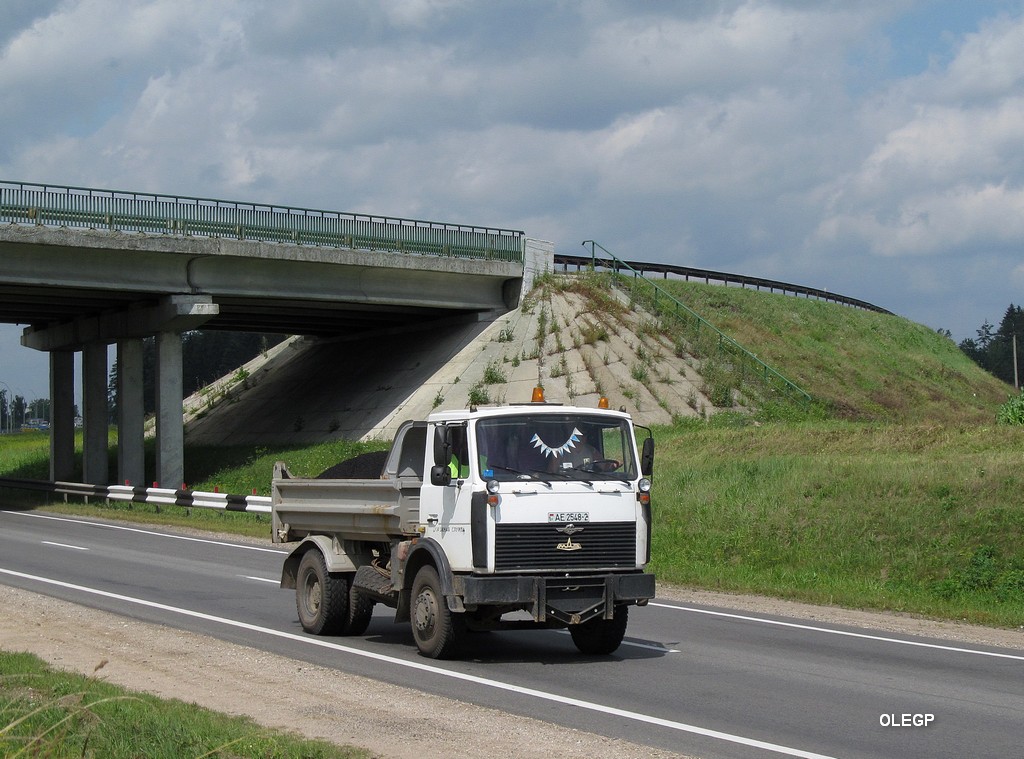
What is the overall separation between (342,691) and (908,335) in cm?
6074

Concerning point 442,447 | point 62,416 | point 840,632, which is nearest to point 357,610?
point 442,447

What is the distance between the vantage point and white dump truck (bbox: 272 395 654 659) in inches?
440

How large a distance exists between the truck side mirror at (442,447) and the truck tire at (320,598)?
235 centimetres

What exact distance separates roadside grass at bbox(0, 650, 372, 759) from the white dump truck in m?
3.18

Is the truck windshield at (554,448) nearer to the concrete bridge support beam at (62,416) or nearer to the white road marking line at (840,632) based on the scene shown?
the white road marking line at (840,632)

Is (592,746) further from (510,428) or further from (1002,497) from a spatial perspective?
(1002,497)

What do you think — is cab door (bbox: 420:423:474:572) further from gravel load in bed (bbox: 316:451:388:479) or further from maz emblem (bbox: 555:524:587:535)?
gravel load in bed (bbox: 316:451:388:479)

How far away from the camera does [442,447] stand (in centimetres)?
1147

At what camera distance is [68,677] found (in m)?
9.70

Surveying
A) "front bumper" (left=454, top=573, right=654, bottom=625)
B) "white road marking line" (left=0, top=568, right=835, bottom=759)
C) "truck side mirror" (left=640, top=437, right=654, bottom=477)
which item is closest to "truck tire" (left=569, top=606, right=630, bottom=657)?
"front bumper" (left=454, top=573, right=654, bottom=625)

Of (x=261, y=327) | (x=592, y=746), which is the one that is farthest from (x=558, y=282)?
(x=592, y=746)

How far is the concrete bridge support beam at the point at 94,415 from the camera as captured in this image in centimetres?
4369

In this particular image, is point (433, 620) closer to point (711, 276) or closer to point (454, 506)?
point (454, 506)

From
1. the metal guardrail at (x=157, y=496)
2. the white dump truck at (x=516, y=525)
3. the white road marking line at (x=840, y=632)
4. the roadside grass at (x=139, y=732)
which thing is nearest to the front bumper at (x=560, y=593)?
the white dump truck at (x=516, y=525)
